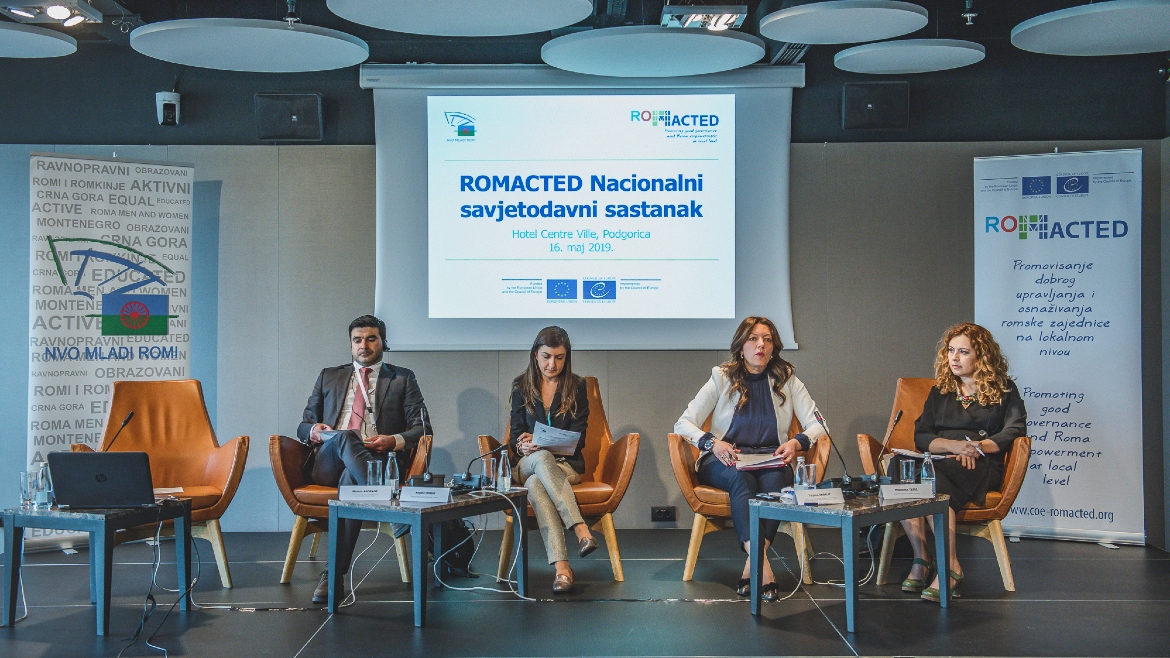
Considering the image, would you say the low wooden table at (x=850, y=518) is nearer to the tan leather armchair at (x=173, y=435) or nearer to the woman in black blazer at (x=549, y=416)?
the woman in black blazer at (x=549, y=416)

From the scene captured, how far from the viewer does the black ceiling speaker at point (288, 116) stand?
6086 mm

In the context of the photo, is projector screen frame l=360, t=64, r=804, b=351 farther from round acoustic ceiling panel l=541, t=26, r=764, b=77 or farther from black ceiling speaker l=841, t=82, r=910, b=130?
round acoustic ceiling panel l=541, t=26, r=764, b=77

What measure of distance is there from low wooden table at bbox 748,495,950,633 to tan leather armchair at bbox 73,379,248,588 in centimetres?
244

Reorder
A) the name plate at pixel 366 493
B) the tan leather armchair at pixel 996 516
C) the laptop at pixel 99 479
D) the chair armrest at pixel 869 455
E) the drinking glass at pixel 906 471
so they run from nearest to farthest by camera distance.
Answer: the laptop at pixel 99 479 → the name plate at pixel 366 493 → the drinking glass at pixel 906 471 → the tan leather armchair at pixel 996 516 → the chair armrest at pixel 869 455

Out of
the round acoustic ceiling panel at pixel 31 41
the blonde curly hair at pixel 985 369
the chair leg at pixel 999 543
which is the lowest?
the chair leg at pixel 999 543

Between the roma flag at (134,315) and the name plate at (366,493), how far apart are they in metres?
2.30

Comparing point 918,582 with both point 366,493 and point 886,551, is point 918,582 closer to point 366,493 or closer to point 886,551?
point 886,551

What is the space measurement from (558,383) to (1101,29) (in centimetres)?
308

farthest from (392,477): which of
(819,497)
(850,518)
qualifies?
(850,518)

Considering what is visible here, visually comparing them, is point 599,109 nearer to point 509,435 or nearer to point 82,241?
point 509,435

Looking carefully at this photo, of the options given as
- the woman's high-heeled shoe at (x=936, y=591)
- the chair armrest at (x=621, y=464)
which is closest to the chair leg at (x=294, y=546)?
the chair armrest at (x=621, y=464)

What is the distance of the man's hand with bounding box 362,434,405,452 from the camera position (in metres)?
4.84

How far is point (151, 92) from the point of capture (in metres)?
6.23

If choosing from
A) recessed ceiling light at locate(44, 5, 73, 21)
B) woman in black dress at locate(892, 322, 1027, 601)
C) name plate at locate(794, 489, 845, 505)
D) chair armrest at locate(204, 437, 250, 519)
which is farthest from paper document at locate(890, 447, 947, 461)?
recessed ceiling light at locate(44, 5, 73, 21)
